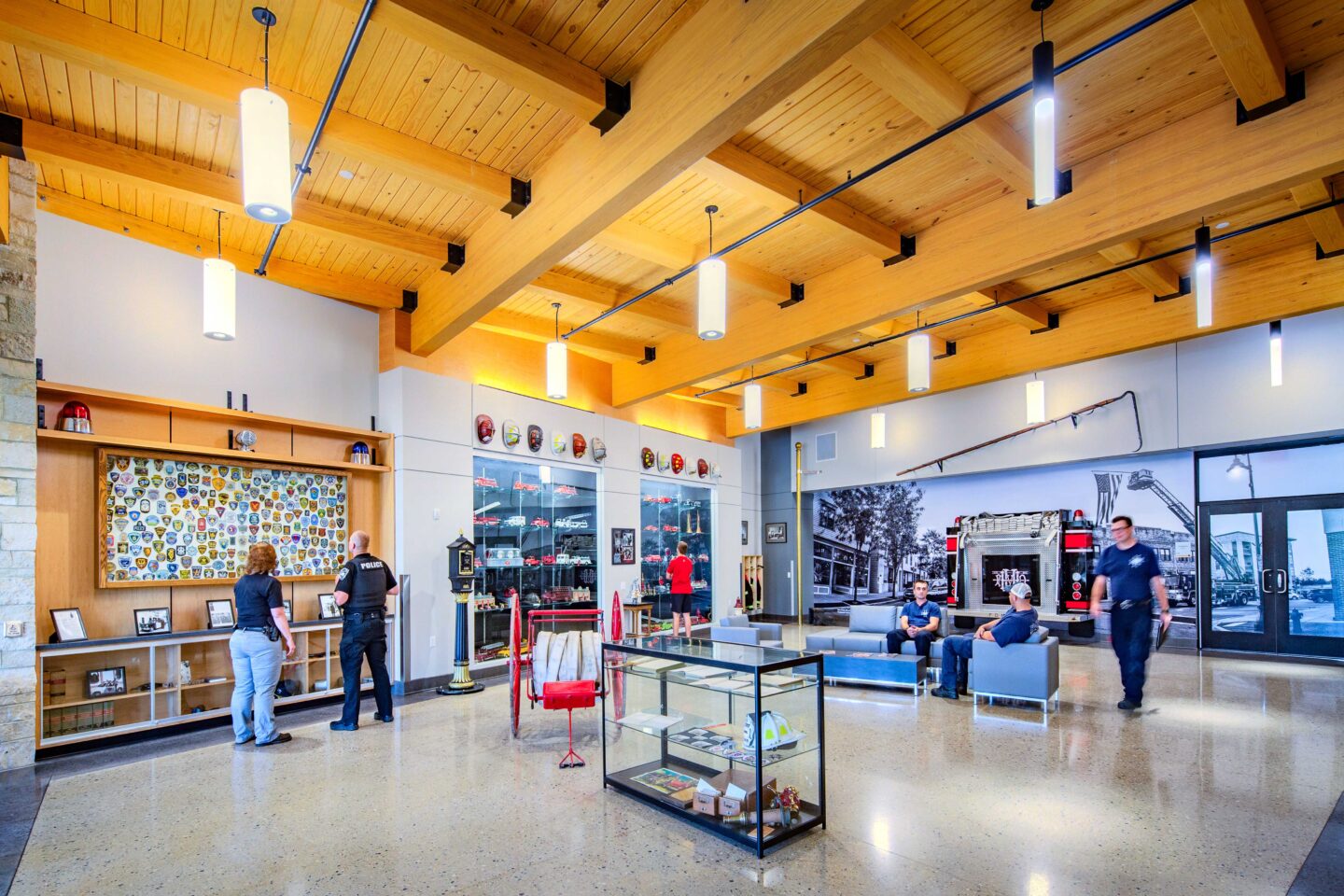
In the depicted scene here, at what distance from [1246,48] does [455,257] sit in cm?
579

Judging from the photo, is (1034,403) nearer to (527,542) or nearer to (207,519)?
(527,542)

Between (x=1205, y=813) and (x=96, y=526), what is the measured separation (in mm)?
7712

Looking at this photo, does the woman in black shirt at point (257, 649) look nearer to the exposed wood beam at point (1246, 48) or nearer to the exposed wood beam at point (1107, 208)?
the exposed wood beam at point (1107, 208)

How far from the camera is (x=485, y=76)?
4.20m

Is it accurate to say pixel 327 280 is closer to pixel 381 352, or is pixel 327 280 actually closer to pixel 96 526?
pixel 381 352

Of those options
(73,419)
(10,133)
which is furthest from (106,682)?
(10,133)

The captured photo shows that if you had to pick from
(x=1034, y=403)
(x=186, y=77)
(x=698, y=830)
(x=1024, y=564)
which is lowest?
(x=698, y=830)

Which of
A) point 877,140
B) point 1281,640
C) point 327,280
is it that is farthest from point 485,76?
point 1281,640

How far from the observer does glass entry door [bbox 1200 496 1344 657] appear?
8.69 meters

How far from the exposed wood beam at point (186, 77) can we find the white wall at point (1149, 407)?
7.41 metres

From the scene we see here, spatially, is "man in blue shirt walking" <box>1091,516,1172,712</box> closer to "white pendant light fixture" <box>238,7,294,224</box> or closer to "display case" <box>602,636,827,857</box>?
"display case" <box>602,636,827,857</box>

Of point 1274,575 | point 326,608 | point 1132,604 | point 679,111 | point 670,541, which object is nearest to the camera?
point 679,111

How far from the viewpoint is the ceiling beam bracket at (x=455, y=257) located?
645 centimetres

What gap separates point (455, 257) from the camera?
21.3 ft
